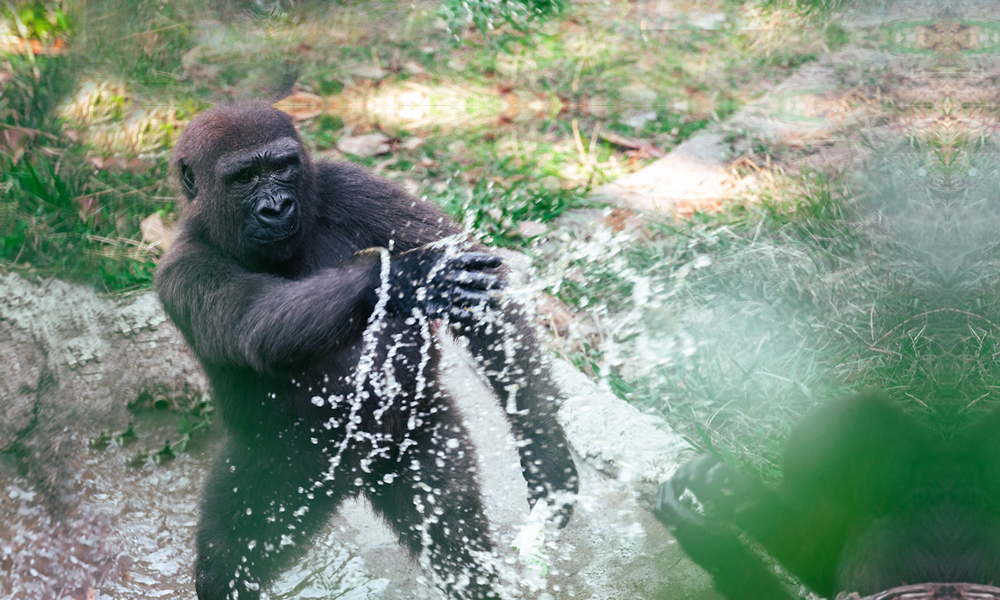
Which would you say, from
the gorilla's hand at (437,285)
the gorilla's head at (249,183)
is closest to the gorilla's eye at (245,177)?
the gorilla's head at (249,183)

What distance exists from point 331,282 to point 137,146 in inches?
151

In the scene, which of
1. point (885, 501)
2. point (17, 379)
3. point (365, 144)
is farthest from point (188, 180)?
point (365, 144)

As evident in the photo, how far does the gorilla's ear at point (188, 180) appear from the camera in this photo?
333cm

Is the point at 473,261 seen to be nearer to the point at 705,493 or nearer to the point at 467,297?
the point at 467,297

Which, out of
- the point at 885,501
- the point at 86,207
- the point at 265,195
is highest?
the point at 265,195

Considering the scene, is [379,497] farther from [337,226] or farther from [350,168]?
[350,168]

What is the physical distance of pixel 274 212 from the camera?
3.04 meters

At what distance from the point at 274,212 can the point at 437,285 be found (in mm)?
765

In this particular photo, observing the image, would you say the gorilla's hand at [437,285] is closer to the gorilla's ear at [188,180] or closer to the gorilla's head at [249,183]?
the gorilla's head at [249,183]

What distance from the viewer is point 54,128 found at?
552cm

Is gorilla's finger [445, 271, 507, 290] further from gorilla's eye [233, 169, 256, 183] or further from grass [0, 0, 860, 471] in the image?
grass [0, 0, 860, 471]

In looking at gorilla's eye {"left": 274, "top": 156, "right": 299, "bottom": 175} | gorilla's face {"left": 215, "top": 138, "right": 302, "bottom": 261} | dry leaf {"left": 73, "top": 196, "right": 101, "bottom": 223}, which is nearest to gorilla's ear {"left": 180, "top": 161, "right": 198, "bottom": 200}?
gorilla's face {"left": 215, "top": 138, "right": 302, "bottom": 261}

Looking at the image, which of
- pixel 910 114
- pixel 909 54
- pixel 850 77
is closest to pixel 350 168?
pixel 910 114

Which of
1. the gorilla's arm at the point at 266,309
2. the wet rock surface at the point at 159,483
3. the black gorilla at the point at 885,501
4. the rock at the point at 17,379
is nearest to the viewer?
the black gorilla at the point at 885,501
